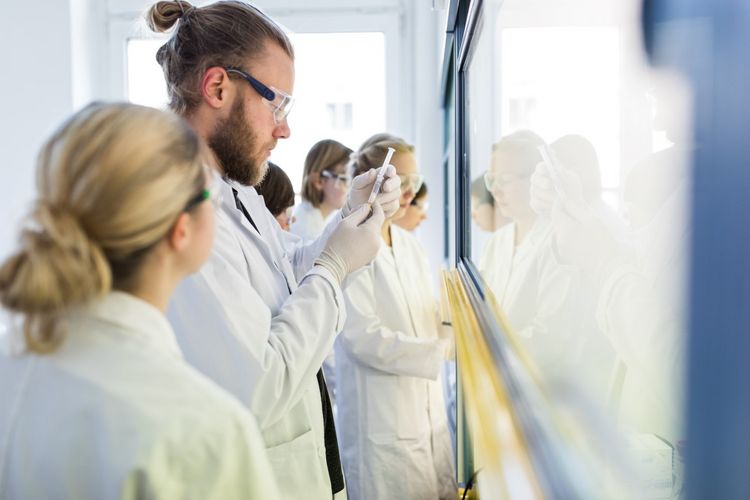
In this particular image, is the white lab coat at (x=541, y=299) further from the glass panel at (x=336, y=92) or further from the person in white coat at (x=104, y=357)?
the glass panel at (x=336, y=92)

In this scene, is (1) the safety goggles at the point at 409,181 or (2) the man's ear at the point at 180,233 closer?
(2) the man's ear at the point at 180,233

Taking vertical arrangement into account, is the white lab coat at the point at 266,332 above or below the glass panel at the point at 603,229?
below

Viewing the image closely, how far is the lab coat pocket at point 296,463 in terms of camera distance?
4.15 ft

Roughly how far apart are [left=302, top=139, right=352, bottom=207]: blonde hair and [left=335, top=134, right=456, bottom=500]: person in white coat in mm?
814

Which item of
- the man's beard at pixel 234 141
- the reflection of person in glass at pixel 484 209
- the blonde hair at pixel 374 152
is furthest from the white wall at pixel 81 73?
the man's beard at pixel 234 141

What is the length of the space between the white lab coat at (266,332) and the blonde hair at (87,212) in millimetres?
380

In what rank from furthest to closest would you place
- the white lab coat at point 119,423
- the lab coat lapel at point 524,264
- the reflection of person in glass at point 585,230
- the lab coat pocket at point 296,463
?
the lab coat pocket at point 296,463 < the lab coat lapel at point 524,264 < the white lab coat at point 119,423 < the reflection of person in glass at point 585,230

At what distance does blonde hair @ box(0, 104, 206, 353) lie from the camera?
0.68 metres

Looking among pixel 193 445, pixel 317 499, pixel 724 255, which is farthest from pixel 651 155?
pixel 317 499

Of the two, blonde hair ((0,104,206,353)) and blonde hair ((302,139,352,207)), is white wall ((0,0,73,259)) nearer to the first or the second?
blonde hair ((302,139,352,207))

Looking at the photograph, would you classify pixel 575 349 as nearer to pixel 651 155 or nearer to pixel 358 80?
pixel 651 155

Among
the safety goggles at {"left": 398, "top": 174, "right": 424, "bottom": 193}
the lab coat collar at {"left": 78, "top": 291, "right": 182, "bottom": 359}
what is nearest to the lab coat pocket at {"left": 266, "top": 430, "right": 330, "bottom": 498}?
the lab coat collar at {"left": 78, "top": 291, "right": 182, "bottom": 359}

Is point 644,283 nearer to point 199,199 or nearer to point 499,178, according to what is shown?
point 199,199

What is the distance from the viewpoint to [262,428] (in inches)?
46.9
